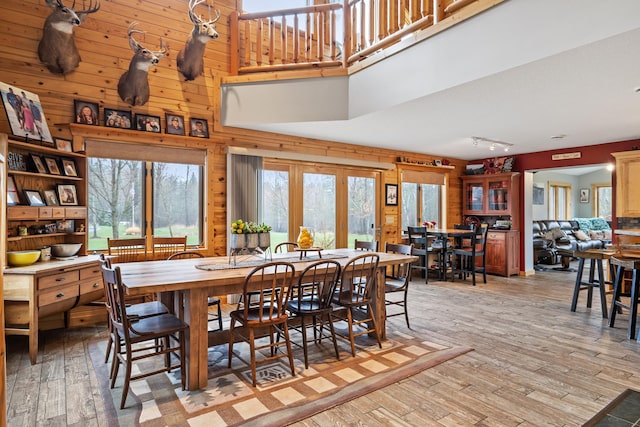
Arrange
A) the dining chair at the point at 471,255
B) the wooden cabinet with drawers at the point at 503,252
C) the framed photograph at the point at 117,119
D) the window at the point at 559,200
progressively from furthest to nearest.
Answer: the window at the point at 559,200, the wooden cabinet with drawers at the point at 503,252, the dining chair at the point at 471,255, the framed photograph at the point at 117,119

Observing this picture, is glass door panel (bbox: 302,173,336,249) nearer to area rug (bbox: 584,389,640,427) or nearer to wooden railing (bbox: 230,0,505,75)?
wooden railing (bbox: 230,0,505,75)

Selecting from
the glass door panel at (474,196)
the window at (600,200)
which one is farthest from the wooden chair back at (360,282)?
the window at (600,200)

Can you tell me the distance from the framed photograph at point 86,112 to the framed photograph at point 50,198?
876mm

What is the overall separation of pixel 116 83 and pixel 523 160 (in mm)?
7255

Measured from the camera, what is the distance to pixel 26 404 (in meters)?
2.43

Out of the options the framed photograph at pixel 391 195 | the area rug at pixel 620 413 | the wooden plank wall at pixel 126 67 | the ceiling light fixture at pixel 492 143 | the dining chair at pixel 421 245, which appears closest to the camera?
the area rug at pixel 620 413

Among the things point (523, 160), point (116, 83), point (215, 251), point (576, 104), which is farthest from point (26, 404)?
point (523, 160)

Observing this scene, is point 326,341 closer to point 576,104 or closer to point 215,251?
point 215,251

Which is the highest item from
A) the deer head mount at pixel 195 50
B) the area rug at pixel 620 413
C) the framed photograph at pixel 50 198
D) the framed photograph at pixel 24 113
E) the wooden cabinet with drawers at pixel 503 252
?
the deer head mount at pixel 195 50

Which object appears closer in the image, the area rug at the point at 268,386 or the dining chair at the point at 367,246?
the area rug at the point at 268,386

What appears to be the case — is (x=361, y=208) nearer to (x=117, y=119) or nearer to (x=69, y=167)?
(x=117, y=119)

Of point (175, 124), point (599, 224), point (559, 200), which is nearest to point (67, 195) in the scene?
point (175, 124)

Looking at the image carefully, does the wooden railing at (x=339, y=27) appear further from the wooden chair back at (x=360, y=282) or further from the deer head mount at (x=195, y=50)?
Answer: the wooden chair back at (x=360, y=282)

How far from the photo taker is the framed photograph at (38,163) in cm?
363
